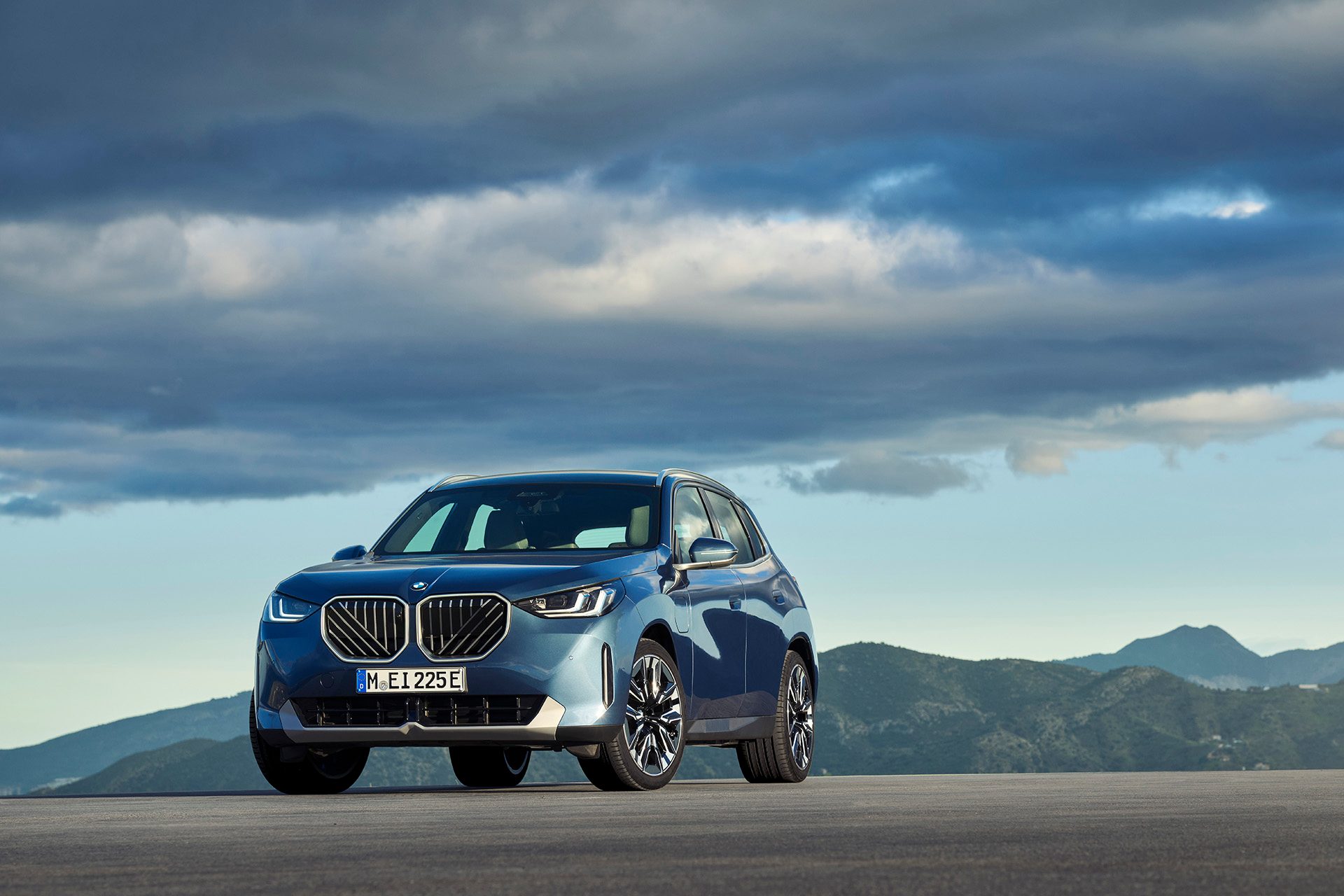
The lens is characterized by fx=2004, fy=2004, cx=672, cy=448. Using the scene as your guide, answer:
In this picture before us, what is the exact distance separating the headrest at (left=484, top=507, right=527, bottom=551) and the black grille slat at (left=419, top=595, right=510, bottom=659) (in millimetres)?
1371

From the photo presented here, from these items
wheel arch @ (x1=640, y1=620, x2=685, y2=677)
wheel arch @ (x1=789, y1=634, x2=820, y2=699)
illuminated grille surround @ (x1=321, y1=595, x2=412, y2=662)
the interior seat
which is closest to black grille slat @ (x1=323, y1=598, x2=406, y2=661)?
illuminated grille surround @ (x1=321, y1=595, x2=412, y2=662)

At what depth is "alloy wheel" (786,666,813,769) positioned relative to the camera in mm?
14453

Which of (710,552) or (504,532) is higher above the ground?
(504,532)

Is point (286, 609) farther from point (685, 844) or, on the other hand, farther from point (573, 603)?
point (685, 844)

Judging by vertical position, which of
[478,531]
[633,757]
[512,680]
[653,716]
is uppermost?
[478,531]

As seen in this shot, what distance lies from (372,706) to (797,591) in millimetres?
4394

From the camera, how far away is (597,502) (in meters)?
13.1

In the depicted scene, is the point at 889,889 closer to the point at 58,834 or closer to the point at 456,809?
the point at 58,834

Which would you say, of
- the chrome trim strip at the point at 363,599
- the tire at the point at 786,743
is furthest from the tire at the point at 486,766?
the chrome trim strip at the point at 363,599

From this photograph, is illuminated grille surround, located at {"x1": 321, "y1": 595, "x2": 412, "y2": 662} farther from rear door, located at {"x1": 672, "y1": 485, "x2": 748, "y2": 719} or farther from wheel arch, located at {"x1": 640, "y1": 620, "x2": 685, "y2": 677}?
rear door, located at {"x1": 672, "y1": 485, "x2": 748, "y2": 719}

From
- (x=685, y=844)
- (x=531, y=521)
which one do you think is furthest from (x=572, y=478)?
(x=685, y=844)

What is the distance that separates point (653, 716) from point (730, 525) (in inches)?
102

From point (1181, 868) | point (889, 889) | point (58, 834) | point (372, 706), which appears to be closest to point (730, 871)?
point (889, 889)

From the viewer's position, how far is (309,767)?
12453 mm
